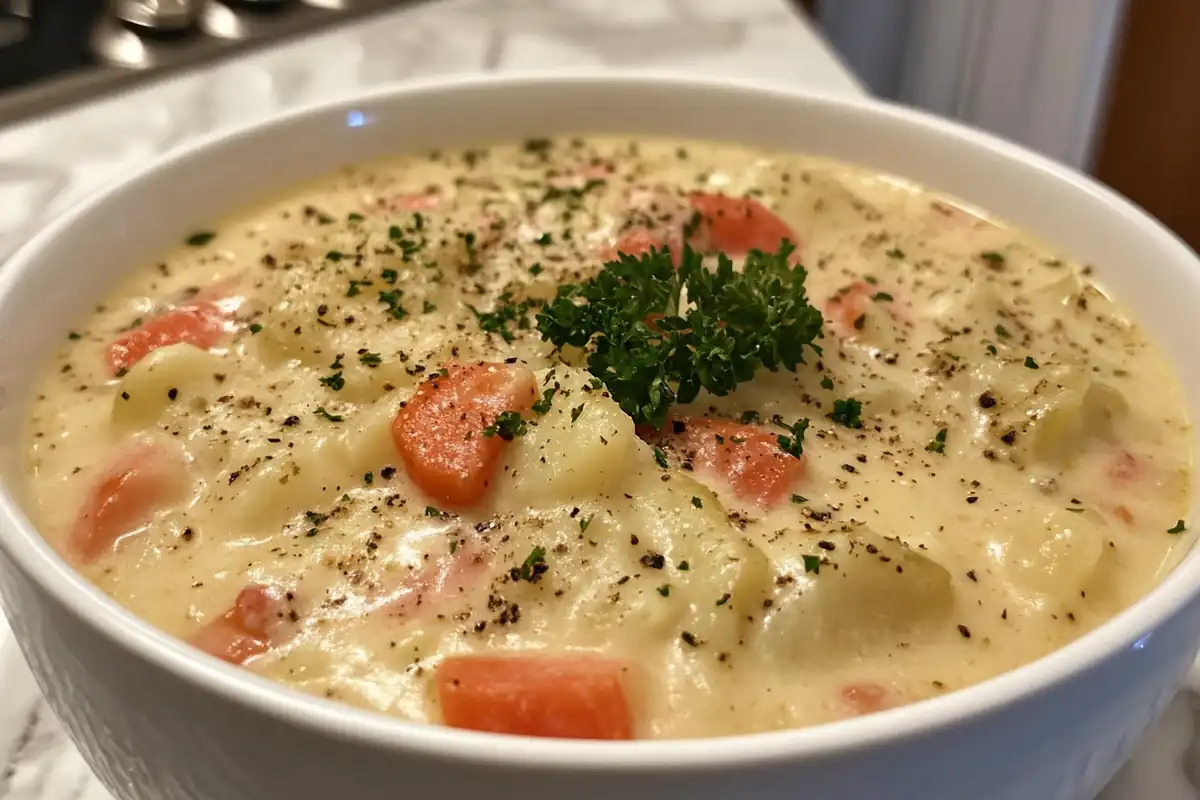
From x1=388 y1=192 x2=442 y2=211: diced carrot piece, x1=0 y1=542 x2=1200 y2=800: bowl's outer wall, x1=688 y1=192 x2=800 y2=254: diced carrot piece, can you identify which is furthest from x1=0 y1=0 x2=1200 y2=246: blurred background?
x1=0 y1=542 x2=1200 y2=800: bowl's outer wall

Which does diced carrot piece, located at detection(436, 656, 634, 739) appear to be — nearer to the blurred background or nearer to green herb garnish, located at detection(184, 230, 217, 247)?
green herb garnish, located at detection(184, 230, 217, 247)

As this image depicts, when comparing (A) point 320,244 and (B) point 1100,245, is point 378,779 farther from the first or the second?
(B) point 1100,245

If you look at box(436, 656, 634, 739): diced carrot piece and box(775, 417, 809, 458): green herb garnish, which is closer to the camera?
box(436, 656, 634, 739): diced carrot piece

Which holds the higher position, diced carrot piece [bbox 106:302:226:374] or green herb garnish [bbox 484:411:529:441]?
green herb garnish [bbox 484:411:529:441]

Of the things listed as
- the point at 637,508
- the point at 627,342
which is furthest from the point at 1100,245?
the point at 637,508

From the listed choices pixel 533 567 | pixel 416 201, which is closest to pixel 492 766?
pixel 533 567

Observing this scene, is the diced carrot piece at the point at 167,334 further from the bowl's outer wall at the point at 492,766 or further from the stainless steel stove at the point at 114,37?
the stainless steel stove at the point at 114,37

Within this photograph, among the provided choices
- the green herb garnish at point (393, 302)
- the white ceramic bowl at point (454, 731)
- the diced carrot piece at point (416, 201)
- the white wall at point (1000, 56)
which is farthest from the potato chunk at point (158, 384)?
the white wall at point (1000, 56)
